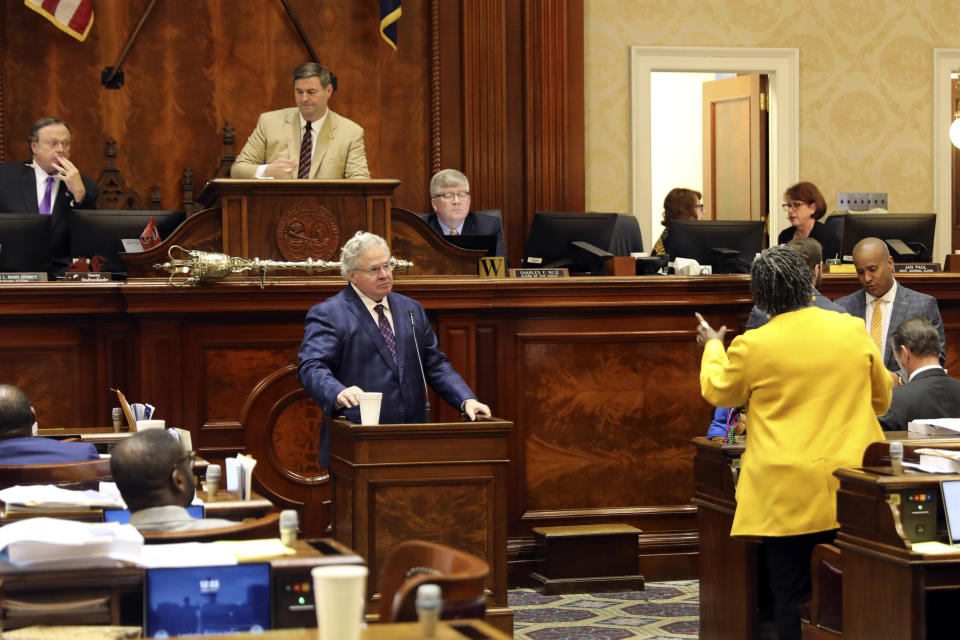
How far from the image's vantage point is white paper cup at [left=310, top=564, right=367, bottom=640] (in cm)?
186

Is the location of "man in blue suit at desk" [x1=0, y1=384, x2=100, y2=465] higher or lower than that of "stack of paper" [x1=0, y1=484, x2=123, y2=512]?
higher

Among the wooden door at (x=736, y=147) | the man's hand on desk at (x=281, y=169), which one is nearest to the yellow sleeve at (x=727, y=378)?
the man's hand on desk at (x=281, y=169)

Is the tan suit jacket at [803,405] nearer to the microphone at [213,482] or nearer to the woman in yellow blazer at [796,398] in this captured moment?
the woman in yellow blazer at [796,398]

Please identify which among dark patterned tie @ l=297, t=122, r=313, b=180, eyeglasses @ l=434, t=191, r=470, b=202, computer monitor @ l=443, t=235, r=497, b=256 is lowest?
computer monitor @ l=443, t=235, r=497, b=256

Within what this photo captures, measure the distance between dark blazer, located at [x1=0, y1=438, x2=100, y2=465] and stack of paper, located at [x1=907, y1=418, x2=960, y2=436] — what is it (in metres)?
2.59

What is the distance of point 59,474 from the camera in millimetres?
3564

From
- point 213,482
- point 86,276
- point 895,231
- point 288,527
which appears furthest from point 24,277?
point 895,231

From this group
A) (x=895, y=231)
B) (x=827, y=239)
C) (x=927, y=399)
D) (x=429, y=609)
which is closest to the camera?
(x=429, y=609)

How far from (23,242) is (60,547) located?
152 inches

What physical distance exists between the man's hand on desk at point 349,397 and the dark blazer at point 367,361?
0.18m

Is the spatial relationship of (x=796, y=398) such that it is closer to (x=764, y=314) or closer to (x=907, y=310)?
(x=764, y=314)

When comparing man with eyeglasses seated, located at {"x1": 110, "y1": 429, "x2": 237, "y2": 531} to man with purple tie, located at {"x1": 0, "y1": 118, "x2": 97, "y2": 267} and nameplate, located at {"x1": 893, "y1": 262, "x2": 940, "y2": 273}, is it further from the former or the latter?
nameplate, located at {"x1": 893, "y1": 262, "x2": 940, "y2": 273}

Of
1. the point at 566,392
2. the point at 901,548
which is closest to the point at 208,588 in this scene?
the point at 901,548

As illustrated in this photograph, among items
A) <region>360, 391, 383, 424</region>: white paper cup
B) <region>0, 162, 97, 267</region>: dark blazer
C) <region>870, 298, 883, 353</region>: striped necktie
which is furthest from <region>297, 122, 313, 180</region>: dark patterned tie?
<region>870, 298, 883, 353</region>: striped necktie
